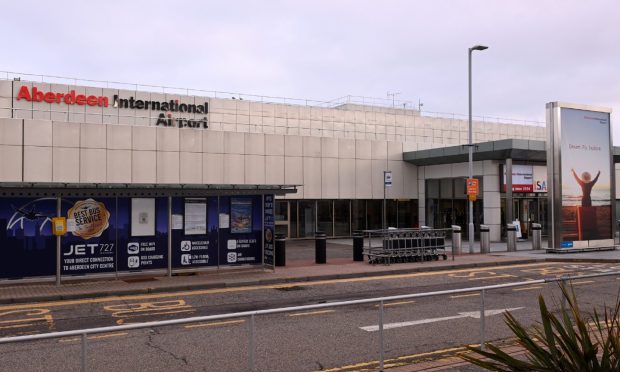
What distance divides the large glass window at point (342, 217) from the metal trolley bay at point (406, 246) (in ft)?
43.3

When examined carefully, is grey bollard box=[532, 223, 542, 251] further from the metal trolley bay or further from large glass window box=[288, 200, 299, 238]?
large glass window box=[288, 200, 299, 238]

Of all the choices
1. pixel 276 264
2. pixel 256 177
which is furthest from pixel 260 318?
pixel 256 177

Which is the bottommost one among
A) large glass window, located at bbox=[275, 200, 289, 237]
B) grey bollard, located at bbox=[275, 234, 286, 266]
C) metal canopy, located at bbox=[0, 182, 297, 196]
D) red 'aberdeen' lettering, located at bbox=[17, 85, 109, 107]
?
grey bollard, located at bbox=[275, 234, 286, 266]

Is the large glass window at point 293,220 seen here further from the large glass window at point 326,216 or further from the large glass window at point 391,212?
the large glass window at point 391,212

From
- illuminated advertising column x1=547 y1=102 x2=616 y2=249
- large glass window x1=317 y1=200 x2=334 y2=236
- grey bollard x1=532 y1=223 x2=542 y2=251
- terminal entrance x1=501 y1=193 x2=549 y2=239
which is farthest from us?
large glass window x1=317 y1=200 x2=334 y2=236

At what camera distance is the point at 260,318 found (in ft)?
22.0

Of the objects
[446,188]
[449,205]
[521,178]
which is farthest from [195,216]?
[449,205]

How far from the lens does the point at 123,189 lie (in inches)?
657

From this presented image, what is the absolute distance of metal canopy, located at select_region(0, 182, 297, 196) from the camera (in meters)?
15.2

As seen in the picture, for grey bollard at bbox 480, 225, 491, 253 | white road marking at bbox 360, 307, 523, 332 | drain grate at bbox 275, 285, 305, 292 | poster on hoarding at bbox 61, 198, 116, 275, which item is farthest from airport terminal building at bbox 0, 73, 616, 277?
white road marking at bbox 360, 307, 523, 332

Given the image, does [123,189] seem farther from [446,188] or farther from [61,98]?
[446,188]

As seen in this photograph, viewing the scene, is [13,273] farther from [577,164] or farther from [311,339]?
[577,164]

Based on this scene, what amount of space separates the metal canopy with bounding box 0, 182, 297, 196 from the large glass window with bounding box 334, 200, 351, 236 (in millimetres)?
16163

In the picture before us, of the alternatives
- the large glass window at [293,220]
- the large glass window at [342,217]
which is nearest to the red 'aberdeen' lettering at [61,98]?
the large glass window at [293,220]
